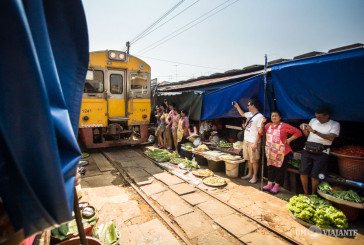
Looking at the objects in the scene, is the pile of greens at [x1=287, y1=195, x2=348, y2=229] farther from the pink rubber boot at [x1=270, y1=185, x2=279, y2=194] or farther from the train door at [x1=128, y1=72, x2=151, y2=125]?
the train door at [x1=128, y1=72, x2=151, y2=125]

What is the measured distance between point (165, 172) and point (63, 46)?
5964mm

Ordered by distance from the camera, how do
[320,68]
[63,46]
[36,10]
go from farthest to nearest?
[320,68] → [63,46] → [36,10]

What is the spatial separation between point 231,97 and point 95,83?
18.7ft

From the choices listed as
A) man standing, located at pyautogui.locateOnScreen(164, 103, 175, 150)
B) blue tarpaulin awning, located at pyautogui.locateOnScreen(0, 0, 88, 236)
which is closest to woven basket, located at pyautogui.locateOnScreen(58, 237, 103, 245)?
blue tarpaulin awning, located at pyautogui.locateOnScreen(0, 0, 88, 236)

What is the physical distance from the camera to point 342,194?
397 cm

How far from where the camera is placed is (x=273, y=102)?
222 inches

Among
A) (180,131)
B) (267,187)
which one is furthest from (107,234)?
(180,131)

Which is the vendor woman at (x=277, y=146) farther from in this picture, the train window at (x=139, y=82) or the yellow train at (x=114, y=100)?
the train window at (x=139, y=82)

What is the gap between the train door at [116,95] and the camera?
8742mm

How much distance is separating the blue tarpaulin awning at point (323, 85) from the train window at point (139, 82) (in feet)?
20.3

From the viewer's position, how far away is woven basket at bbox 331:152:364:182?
3977mm

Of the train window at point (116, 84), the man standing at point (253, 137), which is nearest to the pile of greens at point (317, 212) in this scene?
the man standing at point (253, 137)

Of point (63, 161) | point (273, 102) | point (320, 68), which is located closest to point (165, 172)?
point (273, 102)

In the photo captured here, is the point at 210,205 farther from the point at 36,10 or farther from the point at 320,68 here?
the point at 36,10
